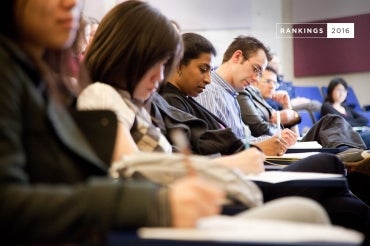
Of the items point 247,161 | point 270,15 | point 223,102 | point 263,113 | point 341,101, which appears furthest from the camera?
point 270,15

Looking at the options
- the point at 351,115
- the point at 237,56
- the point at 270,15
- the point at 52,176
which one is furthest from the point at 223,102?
the point at 270,15

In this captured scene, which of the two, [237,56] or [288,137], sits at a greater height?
[237,56]

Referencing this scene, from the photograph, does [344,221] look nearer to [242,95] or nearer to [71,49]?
[71,49]

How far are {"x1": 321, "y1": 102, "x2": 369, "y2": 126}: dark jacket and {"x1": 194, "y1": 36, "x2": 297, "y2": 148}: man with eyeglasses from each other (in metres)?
2.51

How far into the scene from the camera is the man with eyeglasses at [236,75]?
295cm

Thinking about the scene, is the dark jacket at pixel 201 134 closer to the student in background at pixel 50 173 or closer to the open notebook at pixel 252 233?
the student in background at pixel 50 173

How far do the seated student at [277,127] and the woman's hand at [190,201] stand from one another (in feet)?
7.22

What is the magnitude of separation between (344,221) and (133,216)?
3.99 ft

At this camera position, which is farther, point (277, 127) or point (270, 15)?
point (270, 15)

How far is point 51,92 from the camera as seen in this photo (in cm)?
97

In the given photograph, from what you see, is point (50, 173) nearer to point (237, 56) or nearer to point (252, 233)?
point (252, 233)

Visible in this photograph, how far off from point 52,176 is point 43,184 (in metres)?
0.03

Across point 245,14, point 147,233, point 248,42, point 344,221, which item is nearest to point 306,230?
point 147,233

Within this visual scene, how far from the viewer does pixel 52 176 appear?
91 centimetres
